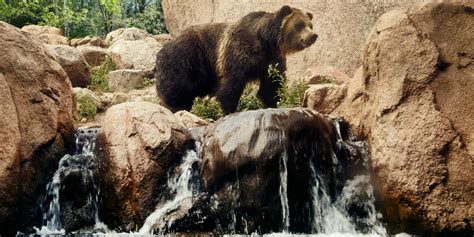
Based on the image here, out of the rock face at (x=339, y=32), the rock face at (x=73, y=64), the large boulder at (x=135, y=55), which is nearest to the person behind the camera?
the rock face at (x=339, y=32)

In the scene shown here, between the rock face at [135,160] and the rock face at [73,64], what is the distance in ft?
20.5

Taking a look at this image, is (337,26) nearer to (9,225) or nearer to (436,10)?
(436,10)

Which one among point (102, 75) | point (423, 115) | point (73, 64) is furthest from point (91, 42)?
point (423, 115)

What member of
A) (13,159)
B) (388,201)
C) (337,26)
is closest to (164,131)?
(13,159)

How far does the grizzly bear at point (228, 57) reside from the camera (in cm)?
841

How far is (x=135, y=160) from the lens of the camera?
561 cm

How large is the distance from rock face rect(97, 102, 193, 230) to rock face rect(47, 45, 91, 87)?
20.5 ft

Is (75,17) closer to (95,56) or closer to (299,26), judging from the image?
(95,56)

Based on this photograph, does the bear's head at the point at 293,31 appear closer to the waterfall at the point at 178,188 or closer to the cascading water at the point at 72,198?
the waterfall at the point at 178,188

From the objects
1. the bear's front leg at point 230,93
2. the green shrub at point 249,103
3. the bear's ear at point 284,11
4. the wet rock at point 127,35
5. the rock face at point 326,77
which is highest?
the bear's ear at point 284,11

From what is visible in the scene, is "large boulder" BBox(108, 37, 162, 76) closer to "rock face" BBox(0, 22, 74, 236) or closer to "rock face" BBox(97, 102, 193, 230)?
"rock face" BBox(0, 22, 74, 236)

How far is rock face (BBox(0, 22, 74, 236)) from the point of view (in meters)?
5.31

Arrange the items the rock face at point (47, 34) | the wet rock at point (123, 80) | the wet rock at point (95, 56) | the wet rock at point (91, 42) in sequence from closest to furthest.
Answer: the wet rock at point (123, 80)
the wet rock at point (95, 56)
the rock face at point (47, 34)
the wet rock at point (91, 42)

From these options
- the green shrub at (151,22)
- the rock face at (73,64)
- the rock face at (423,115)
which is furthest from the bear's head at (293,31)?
the green shrub at (151,22)
